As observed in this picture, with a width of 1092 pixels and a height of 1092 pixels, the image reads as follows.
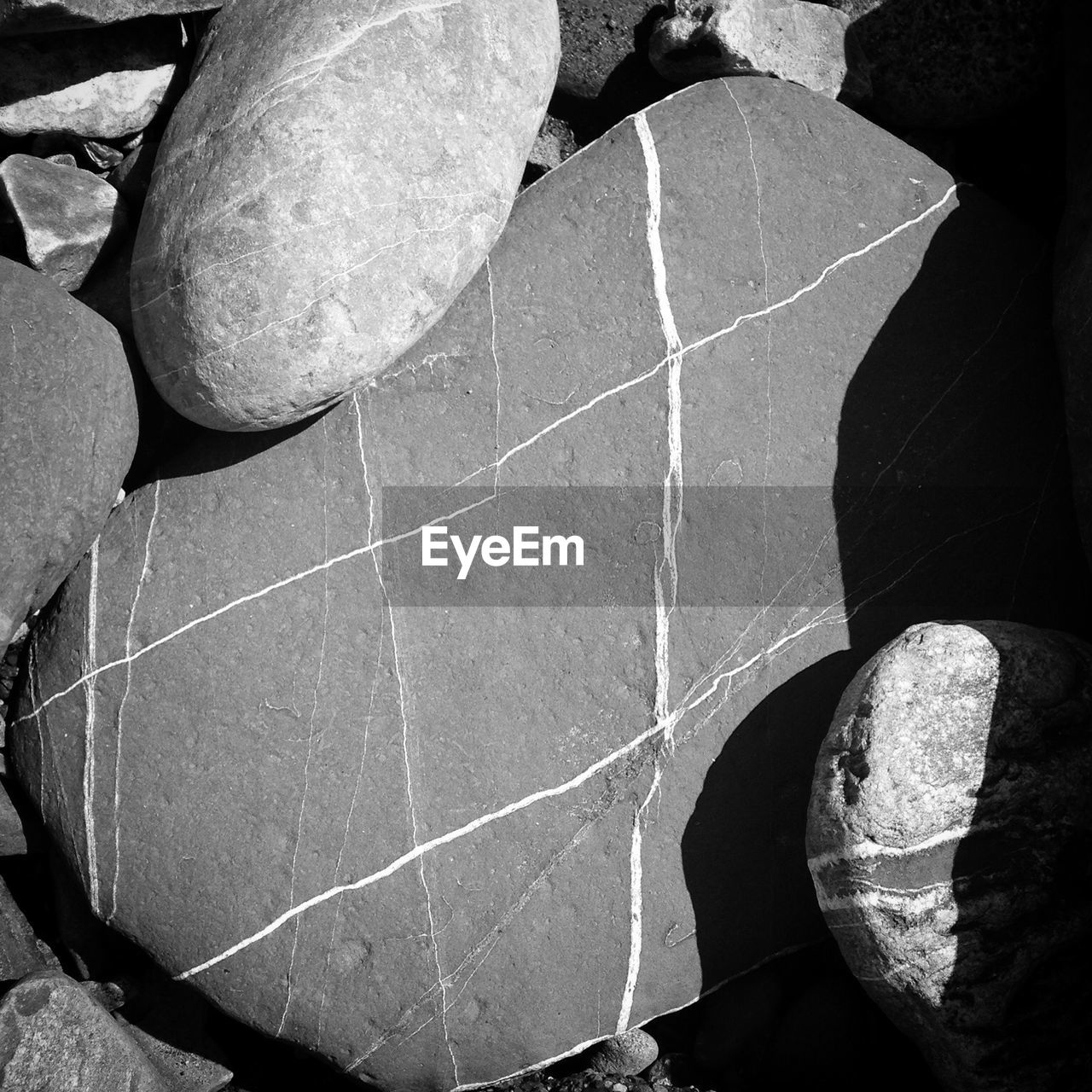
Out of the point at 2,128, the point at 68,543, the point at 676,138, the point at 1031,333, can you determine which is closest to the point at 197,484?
the point at 68,543

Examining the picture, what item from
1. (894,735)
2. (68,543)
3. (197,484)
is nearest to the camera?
(894,735)

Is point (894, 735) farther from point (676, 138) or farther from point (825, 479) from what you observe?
point (676, 138)

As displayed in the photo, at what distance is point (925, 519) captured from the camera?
9.82ft

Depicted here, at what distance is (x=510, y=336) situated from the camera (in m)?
2.95

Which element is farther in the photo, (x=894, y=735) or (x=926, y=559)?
(x=926, y=559)

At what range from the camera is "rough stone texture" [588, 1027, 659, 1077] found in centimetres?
303

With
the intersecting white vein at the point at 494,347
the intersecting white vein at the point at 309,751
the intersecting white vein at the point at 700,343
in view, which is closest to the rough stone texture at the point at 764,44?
the intersecting white vein at the point at 700,343

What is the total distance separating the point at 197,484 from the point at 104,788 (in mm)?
853

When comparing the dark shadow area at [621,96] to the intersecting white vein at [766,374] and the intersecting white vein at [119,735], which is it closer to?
the intersecting white vein at [766,374]

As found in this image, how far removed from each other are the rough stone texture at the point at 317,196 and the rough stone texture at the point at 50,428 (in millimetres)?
138

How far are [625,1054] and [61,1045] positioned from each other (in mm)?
1509

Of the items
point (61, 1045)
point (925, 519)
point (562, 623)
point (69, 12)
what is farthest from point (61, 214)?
point (925, 519)

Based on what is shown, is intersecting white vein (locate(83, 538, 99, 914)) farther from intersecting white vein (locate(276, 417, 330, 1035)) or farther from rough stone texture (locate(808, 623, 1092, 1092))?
rough stone texture (locate(808, 623, 1092, 1092))

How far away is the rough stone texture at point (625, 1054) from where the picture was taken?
303 cm
